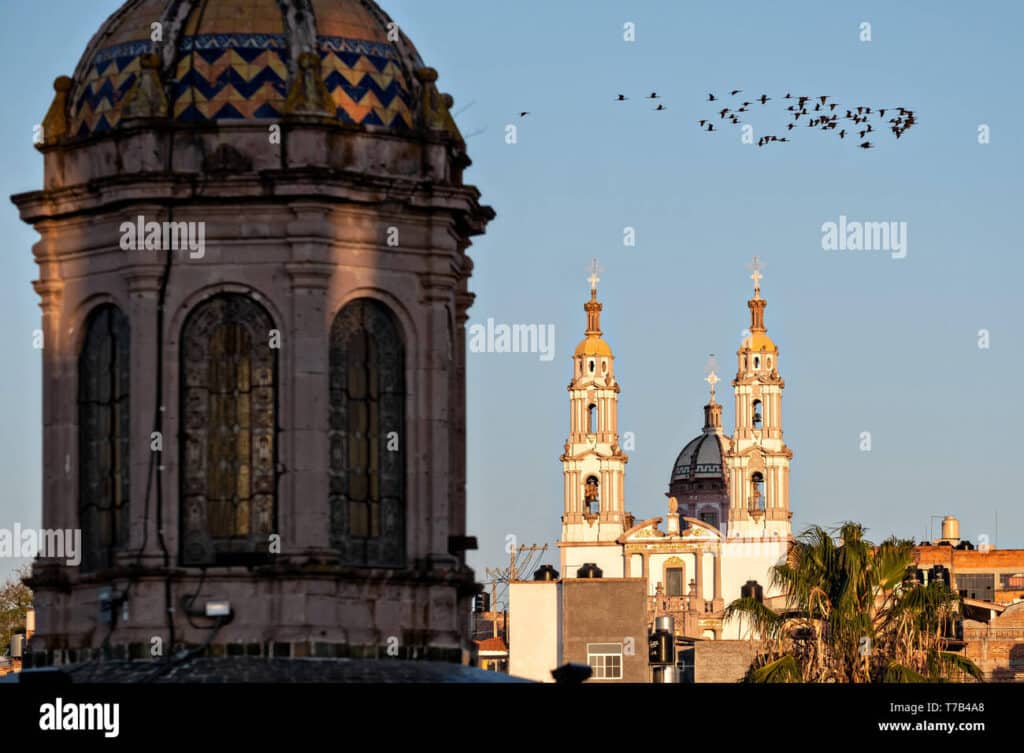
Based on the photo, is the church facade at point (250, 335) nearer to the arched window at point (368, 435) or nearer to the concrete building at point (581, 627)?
the arched window at point (368, 435)

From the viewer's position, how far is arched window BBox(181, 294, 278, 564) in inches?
1596

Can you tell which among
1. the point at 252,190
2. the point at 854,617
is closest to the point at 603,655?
the point at 854,617

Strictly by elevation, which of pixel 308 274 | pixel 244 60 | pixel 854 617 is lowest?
pixel 854 617

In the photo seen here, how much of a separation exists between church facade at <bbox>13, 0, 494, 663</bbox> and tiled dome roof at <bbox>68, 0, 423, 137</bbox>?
4cm

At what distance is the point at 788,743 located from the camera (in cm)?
3550

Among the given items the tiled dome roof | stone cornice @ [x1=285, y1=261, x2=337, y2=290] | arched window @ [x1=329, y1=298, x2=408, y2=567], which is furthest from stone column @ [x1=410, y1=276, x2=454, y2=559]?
the tiled dome roof

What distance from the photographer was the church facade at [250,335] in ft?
132

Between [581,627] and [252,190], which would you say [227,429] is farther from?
[581,627]

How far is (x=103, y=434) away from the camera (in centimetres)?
4162

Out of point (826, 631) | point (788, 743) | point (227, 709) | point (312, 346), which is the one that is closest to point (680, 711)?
point (788, 743)

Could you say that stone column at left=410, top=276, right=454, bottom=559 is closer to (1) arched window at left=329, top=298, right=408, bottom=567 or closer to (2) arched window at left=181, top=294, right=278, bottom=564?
(1) arched window at left=329, top=298, right=408, bottom=567

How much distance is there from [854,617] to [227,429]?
3745 cm

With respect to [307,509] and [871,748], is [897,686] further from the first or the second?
[307,509]

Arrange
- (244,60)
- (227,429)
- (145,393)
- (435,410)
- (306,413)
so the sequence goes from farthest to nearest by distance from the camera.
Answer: (435,410) < (244,60) < (227,429) < (145,393) < (306,413)
